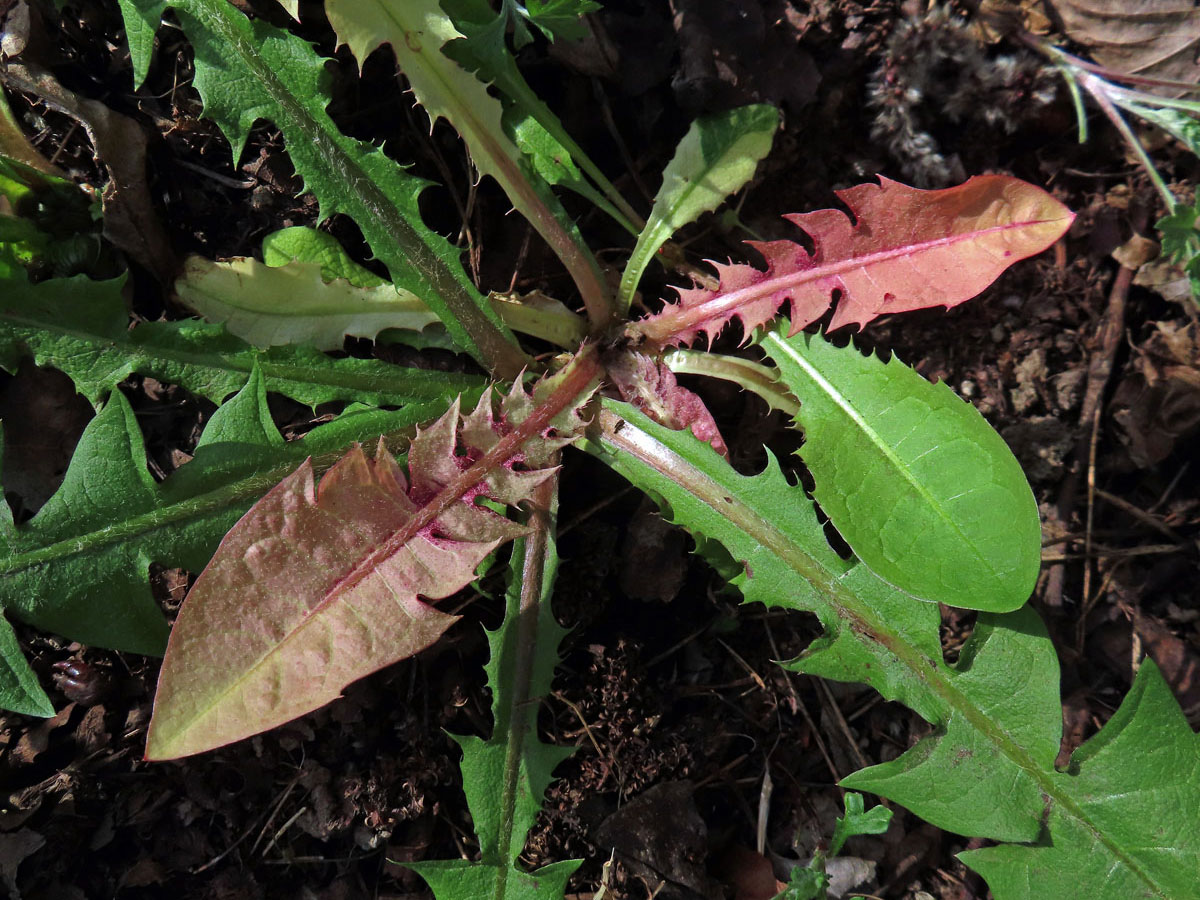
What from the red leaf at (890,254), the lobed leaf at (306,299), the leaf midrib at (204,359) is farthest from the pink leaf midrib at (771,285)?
the leaf midrib at (204,359)

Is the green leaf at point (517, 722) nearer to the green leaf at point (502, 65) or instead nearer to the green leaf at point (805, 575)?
the green leaf at point (805, 575)

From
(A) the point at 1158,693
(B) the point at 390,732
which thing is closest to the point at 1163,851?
(A) the point at 1158,693

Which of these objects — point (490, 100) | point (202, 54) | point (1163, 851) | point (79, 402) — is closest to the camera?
point (1163, 851)

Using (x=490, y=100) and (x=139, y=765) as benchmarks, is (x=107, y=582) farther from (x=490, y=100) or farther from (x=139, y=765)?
(x=490, y=100)

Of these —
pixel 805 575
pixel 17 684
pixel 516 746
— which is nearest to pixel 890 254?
pixel 805 575

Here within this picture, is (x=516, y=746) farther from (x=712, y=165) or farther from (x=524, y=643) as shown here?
(x=712, y=165)

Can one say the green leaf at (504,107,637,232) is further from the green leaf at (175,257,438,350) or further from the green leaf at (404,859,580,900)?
the green leaf at (404,859,580,900)

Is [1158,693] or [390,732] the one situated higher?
[390,732]

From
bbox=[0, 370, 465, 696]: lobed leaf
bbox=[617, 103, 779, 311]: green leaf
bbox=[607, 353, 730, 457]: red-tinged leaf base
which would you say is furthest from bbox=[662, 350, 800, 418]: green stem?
bbox=[0, 370, 465, 696]: lobed leaf
